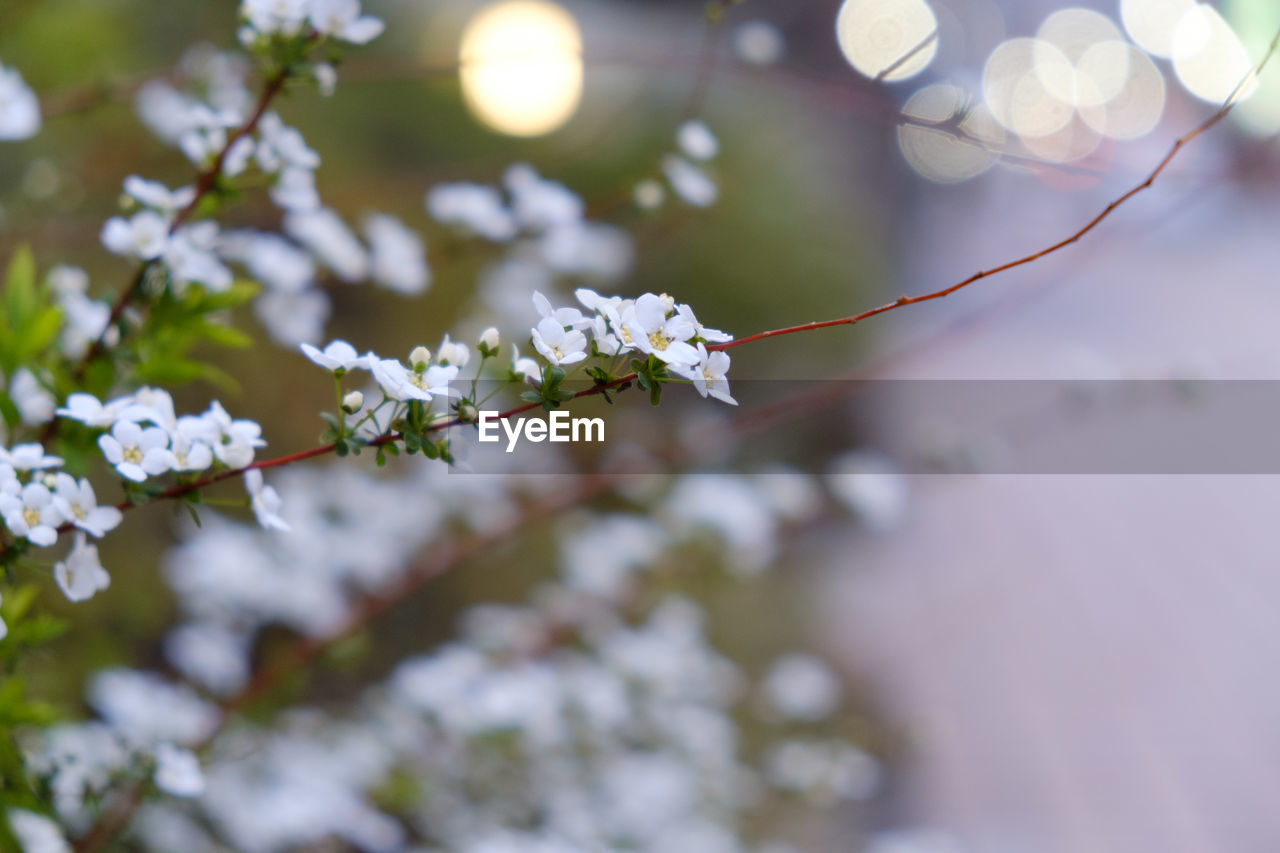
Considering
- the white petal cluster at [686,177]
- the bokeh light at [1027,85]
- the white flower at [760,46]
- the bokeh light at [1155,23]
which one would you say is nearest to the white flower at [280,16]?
the white petal cluster at [686,177]

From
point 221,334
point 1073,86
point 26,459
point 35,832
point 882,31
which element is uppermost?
point 1073,86

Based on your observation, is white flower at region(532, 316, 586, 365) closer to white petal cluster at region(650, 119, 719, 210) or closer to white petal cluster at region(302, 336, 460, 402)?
white petal cluster at region(302, 336, 460, 402)

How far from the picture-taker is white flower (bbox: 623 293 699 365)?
0.50 metres

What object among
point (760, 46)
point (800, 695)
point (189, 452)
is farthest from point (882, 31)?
point (800, 695)

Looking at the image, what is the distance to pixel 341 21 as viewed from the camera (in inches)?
28.0

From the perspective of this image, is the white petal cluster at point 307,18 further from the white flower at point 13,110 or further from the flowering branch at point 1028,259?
the flowering branch at point 1028,259

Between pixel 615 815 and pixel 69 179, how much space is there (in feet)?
4.70

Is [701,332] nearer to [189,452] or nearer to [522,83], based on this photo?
[189,452]

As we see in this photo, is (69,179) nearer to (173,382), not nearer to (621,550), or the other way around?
(173,382)

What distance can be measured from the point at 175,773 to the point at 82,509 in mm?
326

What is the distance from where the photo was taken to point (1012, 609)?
3430mm

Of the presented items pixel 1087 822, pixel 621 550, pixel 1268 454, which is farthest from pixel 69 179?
pixel 1087 822

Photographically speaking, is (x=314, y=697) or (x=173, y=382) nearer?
(x=173, y=382)

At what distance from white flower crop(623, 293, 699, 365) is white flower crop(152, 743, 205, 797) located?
1.93 ft
